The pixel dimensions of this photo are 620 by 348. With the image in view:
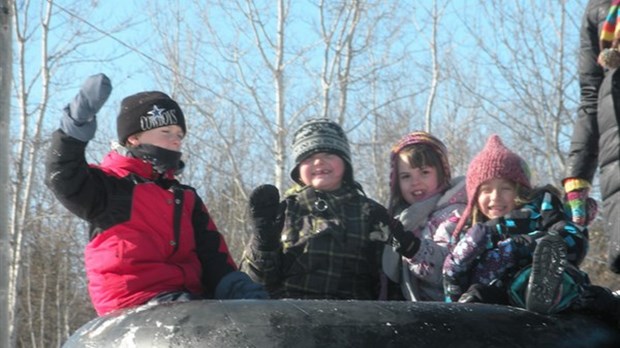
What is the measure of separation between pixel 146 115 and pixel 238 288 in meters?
0.65

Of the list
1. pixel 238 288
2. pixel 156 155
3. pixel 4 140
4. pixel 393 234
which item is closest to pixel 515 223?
pixel 393 234

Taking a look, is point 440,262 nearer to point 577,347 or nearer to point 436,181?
point 436,181

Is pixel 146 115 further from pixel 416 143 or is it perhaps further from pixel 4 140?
pixel 4 140

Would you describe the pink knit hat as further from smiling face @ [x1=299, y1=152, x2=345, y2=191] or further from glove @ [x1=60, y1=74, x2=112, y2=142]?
glove @ [x1=60, y1=74, x2=112, y2=142]

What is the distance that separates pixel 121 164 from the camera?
2762mm

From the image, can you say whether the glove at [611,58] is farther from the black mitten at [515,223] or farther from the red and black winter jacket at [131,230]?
the red and black winter jacket at [131,230]

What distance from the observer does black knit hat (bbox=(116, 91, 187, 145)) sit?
114 inches

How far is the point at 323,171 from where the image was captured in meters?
3.24

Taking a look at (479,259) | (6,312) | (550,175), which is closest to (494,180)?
(479,259)

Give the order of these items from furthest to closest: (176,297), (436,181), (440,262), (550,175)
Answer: (550,175), (436,181), (440,262), (176,297)

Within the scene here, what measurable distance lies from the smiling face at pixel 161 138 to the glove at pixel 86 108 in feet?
1.20

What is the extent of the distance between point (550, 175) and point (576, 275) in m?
18.8

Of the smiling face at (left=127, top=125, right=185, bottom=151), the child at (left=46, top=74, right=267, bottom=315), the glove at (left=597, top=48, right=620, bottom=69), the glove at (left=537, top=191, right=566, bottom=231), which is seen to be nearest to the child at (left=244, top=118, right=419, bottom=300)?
the child at (left=46, top=74, right=267, bottom=315)

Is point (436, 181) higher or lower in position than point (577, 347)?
higher
